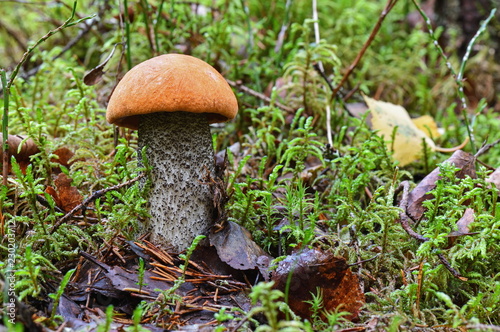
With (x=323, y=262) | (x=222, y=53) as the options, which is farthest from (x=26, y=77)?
(x=323, y=262)

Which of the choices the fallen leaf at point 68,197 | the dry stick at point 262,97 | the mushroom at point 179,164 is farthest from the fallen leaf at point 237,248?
the dry stick at point 262,97

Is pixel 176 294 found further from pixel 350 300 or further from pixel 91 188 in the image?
pixel 91 188

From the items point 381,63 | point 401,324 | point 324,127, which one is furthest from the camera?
point 381,63

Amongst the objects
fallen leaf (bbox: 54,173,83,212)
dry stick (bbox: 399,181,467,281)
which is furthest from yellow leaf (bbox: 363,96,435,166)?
fallen leaf (bbox: 54,173,83,212)

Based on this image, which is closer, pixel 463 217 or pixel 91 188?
pixel 463 217

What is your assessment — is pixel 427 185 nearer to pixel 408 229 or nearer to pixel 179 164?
pixel 408 229

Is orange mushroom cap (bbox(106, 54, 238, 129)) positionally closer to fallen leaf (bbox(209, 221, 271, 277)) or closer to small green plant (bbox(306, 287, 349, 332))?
fallen leaf (bbox(209, 221, 271, 277))

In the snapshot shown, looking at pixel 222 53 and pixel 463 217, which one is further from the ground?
pixel 222 53
